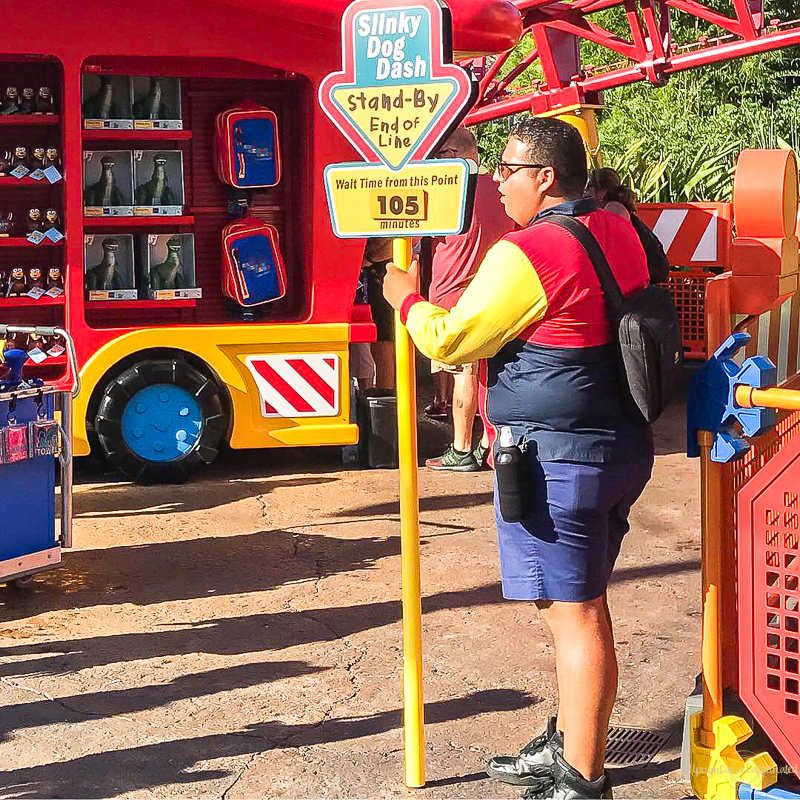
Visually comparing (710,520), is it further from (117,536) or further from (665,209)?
(665,209)

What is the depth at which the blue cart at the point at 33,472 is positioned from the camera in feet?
17.9

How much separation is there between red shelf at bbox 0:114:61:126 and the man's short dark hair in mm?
4664

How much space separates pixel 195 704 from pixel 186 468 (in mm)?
3392

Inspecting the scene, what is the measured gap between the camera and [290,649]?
17.0 ft

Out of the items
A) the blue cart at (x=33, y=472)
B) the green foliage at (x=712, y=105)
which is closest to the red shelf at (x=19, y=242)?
the blue cart at (x=33, y=472)

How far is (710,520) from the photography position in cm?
379

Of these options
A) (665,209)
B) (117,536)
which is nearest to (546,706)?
(117,536)

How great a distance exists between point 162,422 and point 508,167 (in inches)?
177

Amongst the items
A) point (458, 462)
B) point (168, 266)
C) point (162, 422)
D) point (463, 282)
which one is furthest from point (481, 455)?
point (168, 266)

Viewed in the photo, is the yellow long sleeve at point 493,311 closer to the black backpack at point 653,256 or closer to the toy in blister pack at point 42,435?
the black backpack at point 653,256

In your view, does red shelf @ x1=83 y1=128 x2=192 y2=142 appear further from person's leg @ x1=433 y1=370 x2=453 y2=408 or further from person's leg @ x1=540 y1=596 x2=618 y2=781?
person's leg @ x1=540 y1=596 x2=618 y2=781

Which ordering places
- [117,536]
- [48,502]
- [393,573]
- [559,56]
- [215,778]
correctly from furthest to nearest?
[559,56], [117,536], [393,573], [48,502], [215,778]

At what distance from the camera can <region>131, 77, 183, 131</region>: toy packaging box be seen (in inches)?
312

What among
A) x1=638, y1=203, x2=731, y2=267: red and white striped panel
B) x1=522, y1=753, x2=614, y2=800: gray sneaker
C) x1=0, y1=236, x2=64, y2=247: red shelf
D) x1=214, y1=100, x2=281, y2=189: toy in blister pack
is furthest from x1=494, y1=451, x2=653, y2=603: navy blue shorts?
x1=638, y1=203, x2=731, y2=267: red and white striped panel
